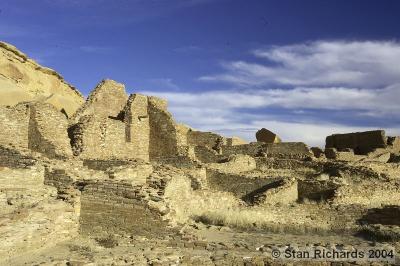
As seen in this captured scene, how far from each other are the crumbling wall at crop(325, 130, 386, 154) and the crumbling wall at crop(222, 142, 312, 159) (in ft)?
26.8

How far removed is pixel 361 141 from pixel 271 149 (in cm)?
1095

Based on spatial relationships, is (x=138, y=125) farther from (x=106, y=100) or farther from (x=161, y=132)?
(x=106, y=100)

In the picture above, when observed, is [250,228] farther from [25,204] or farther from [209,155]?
[209,155]

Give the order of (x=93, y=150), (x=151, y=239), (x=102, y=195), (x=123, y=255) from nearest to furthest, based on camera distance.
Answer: (x=123, y=255)
(x=151, y=239)
(x=102, y=195)
(x=93, y=150)

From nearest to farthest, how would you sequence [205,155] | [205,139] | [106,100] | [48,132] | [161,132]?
[48,132]
[106,100]
[161,132]
[205,155]
[205,139]

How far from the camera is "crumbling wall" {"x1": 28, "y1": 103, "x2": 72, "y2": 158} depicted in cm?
1644

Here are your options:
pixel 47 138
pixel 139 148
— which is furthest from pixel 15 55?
pixel 47 138

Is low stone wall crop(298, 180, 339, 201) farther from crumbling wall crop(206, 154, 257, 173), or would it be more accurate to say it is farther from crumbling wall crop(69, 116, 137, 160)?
crumbling wall crop(69, 116, 137, 160)

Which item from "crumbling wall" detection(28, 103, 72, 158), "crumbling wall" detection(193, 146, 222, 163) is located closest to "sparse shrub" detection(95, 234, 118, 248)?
"crumbling wall" detection(28, 103, 72, 158)

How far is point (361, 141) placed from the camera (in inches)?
1467

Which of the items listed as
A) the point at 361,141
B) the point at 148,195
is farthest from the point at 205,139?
the point at 148,195

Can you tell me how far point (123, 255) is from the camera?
885 centimetres

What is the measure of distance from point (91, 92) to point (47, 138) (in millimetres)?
5832

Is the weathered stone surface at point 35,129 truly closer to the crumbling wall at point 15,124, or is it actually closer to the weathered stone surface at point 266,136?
the crumbling wall at point 15,124
